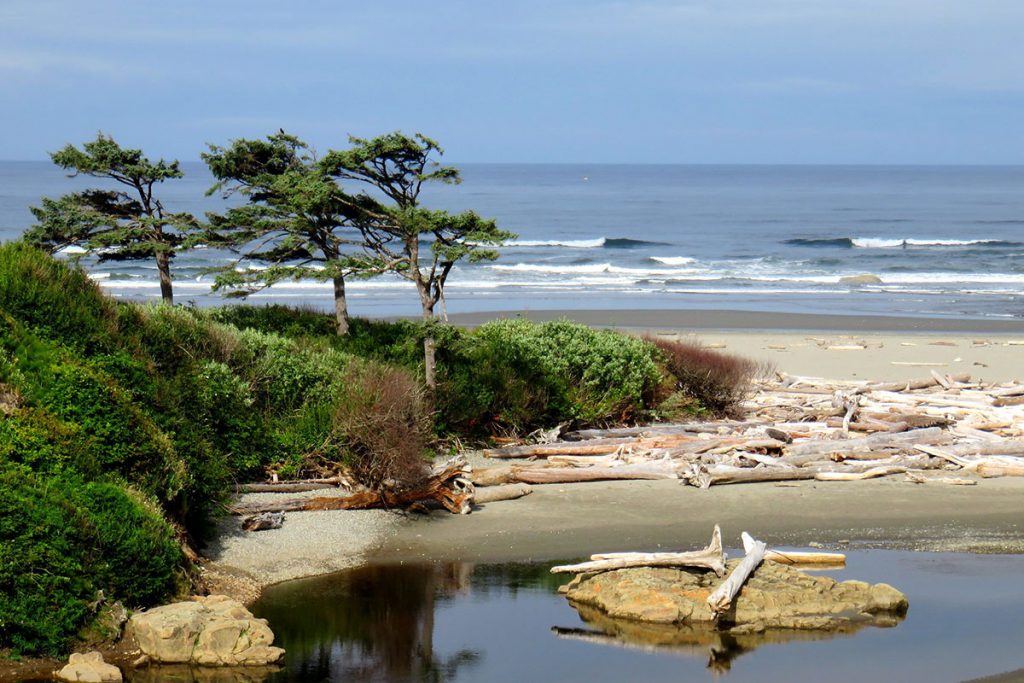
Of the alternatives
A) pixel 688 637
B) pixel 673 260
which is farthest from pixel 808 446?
pixel 673 260

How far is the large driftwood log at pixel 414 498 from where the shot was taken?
1434cm

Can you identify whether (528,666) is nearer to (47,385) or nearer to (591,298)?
(47,385)

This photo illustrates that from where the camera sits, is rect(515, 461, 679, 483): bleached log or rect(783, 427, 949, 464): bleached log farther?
rect(783, 427, 949, 464): bleached log

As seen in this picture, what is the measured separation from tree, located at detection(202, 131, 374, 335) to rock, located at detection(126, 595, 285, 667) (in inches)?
280

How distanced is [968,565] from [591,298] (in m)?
34.9

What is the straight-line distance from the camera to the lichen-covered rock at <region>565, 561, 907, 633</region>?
36.7ft

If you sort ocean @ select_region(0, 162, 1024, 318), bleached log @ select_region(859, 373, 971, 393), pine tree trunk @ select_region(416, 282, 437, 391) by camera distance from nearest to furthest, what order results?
pine tree trunk @ select_region(416, 282, 437, 391) < bleached log @ select_region(859, 373, 971, 393) < ocean @ select_region(0, 162, 1024, 318)

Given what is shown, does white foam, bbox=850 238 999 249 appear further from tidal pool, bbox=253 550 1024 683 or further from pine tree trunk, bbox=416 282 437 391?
tidal pool, bbox=253 550 1024 683

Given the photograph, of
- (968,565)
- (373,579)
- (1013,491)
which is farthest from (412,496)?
(1013,491)

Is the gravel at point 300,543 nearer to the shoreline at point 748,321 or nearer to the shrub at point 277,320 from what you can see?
the shrub at point 277,320

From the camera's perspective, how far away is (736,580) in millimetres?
11344

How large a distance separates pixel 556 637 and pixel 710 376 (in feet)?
31.9

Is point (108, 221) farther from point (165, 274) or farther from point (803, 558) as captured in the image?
point (803, 558)

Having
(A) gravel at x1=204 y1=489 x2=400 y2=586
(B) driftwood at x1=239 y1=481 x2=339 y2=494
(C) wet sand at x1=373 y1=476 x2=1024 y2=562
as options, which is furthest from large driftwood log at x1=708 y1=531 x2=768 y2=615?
(B) driftwood at x1=239 y1=481 x2=339 y2=494
